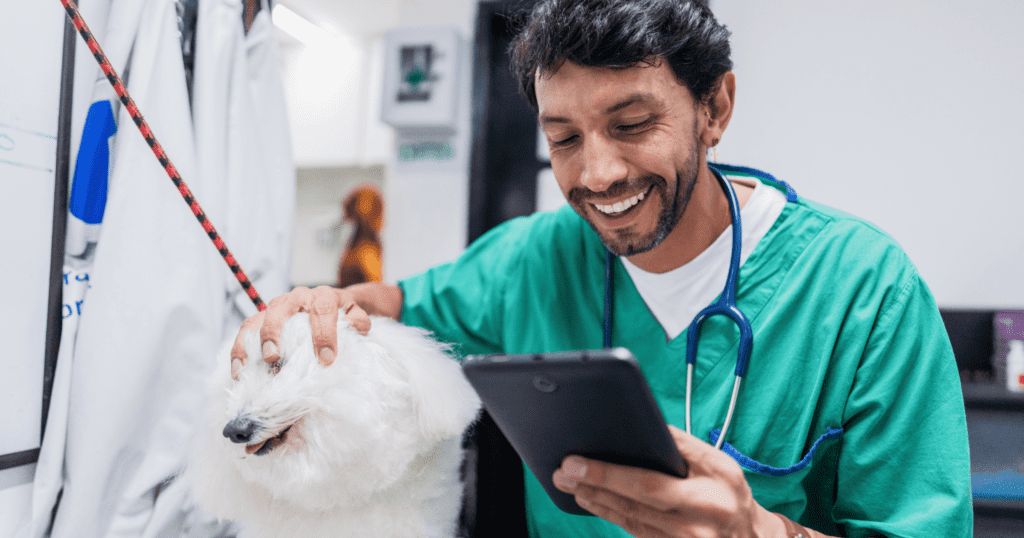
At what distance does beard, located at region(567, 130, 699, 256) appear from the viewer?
646 mm

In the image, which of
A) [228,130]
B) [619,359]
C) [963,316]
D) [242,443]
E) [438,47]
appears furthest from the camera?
[438,47]

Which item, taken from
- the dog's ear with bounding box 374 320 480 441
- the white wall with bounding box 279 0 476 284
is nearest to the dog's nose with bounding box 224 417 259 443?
the dog's ear with bounding box 374 320 480 441

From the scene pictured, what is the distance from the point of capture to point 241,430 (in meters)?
0.50

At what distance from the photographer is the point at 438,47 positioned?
2.11m

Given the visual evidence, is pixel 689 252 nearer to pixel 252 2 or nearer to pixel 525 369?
pixel 525 369

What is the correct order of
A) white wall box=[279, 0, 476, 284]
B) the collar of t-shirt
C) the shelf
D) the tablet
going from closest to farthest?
the tablet < the collar of t-shirt < the shelf < white wall box=[279, 0, 476, 284]

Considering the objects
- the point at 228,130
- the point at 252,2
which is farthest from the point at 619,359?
the point at 252,2

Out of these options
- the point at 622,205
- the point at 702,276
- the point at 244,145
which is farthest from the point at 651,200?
the point at 244,145

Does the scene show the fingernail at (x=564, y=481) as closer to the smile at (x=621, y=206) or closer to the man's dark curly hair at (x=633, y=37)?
the smile at (x=621, y=206)

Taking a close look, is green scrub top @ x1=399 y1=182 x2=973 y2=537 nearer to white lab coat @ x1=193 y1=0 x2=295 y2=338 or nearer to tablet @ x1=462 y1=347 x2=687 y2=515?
tablet @ x1=462 y1=347 x2=687 y2=515

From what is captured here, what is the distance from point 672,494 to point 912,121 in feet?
4.85

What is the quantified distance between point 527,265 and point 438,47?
1.55 meters

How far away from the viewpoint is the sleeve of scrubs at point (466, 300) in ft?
2.89

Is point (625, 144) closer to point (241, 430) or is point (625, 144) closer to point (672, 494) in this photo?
point (672, 494)
